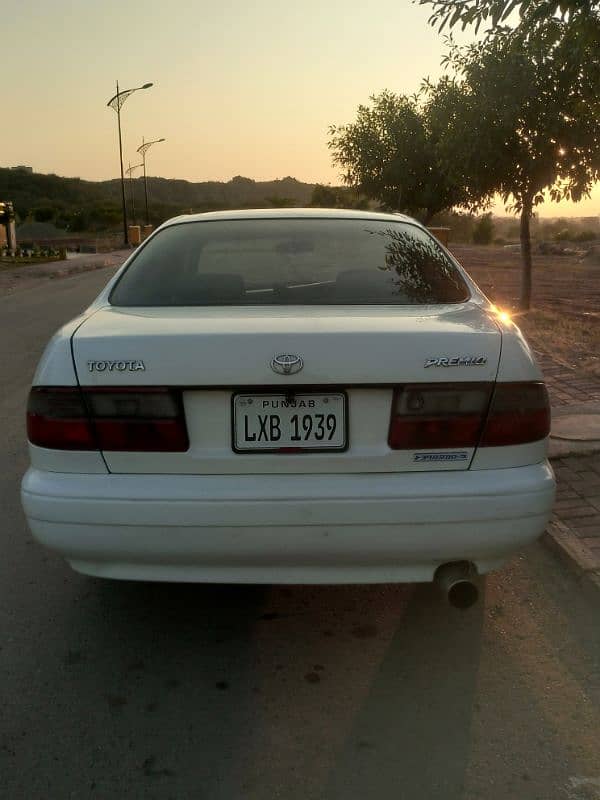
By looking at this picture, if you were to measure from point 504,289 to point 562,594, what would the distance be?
1596 cm

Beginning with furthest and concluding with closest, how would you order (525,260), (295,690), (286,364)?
(525,260)
(295,690)
(286,364)

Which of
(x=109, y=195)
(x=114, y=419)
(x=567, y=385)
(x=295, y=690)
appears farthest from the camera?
(x=109, y=195)

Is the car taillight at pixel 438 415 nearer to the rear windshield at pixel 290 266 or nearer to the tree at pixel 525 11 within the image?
the rear windshield at pixel 290 266

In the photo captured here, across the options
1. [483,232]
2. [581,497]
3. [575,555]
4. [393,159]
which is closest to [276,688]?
[575,555]

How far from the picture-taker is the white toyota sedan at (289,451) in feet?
9.28

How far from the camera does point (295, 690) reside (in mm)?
3004

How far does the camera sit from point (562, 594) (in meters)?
3.76

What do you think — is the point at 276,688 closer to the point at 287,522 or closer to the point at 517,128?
the point at 287,522

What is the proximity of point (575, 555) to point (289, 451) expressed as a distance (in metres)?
1.74

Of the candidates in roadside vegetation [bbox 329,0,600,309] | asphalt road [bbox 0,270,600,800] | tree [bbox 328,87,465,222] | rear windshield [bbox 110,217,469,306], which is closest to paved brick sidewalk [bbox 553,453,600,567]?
asphalt road [bbox 0,270,600,800]

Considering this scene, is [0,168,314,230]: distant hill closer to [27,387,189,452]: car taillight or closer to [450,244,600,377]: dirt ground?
[450,244,600,377]: dirt ground

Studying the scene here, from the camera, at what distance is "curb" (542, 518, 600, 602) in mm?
3734

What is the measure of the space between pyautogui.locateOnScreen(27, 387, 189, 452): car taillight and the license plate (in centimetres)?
20

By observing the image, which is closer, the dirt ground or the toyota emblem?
the toyota emblem
